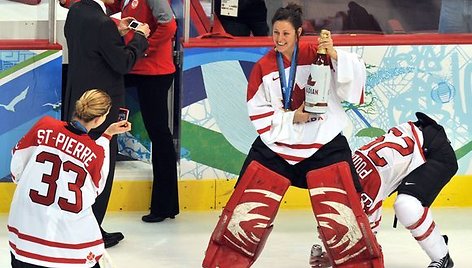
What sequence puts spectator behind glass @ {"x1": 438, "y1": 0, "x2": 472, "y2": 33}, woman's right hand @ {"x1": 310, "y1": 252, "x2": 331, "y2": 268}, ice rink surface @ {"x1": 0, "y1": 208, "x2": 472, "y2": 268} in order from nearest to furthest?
woman's right hand @ {"x1": 310, "y1": 252, "x2": 331, "y2": 268} < ice rink surface @ {"x1": 0, "y1": 208, "x2": 472, "y2": 268} < spectator behind glass @ {"x1": 438, "y1": 0, "x2": 472, "y2": 33}

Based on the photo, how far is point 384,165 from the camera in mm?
5359

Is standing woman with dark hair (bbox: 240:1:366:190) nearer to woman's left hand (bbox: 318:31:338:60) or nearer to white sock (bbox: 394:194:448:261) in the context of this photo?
woman's left hand (bbox: 318:31:338:60)

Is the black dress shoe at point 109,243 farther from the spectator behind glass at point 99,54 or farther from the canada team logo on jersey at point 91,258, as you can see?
the canada team logo on jersey at point 91,258

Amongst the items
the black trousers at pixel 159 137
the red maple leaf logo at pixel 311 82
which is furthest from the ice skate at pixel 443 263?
the black trousers at pixel 159 137

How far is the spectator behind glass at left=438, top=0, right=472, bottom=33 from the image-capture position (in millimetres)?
6711

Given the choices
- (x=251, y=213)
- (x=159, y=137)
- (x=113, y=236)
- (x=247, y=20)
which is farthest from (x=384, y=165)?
(x=247, y=20)

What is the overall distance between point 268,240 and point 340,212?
3.42ft

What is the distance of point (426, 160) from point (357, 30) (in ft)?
4.59

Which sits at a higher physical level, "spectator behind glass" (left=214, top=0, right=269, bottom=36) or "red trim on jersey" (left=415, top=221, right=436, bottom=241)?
"spectator behind glass" (left=214, top=0, right=269, bottom=36)

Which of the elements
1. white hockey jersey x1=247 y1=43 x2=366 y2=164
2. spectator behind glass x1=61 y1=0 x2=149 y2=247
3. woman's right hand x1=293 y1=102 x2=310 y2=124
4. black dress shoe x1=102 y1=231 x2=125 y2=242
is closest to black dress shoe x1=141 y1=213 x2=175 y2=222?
black dress shoe x1=102 y1=231 x2=125 y2=242

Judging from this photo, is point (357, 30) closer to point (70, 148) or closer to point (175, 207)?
point (175, 207)

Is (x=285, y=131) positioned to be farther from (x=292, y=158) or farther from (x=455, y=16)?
(x=455, y=16)

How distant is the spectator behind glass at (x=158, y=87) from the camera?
5.90 meters

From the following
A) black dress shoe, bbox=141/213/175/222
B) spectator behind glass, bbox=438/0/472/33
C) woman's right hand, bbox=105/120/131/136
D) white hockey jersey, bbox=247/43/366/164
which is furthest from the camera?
spectator behind glass, bbox=438/0/472/33
